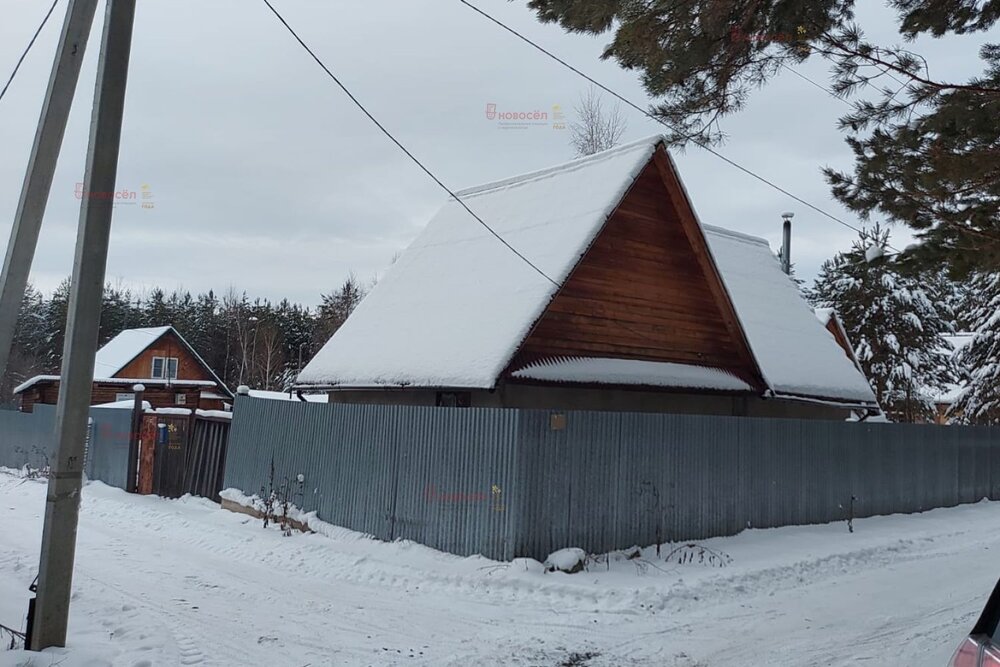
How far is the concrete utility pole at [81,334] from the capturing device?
5.86 m

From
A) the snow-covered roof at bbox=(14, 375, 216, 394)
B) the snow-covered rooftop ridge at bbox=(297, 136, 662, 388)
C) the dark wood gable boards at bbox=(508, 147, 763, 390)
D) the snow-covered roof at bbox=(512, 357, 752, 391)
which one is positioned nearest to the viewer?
the snow-covered rooftop ridge at bbox=(297, 136, 662, 388)

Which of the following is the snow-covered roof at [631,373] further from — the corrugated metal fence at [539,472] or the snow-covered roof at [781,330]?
the snow-covered roof at [781,330]

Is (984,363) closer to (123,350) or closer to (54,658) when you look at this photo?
(54,658)

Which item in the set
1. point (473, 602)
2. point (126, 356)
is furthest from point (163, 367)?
point (473, 602)

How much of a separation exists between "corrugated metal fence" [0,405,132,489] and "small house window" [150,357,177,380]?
1821 cm

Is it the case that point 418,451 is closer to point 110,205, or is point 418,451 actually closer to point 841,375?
point 110,205

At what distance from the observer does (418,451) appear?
35.4ft

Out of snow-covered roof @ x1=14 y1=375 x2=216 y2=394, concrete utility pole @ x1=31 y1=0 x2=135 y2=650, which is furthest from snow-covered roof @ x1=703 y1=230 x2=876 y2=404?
snow-covered roof @ x1=14 y1=375 x2=216 y2=394

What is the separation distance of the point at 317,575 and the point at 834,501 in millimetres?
9999

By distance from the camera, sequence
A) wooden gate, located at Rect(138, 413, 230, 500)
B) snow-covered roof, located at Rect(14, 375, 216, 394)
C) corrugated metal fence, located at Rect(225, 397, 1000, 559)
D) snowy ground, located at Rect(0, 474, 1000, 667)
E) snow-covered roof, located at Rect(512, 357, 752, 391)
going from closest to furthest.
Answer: snowy ground, located at Rect(0, 474, 1000, 667), corrugated metal fence, located at Rect(225, 397, 1000, 559), snow-covered roof, located at Rect(512, 357, 752, 391), wooden gate, located at Rect(138, 413, 230, 500), snow-covered roof, located at Rect(14, 375, 216, 394)

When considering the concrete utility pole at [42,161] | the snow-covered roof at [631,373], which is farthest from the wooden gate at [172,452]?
the concrete utility pole at [42,161]

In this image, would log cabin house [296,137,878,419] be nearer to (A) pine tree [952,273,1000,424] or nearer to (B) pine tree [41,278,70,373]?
(A) pine tree [952,273,1000,424]

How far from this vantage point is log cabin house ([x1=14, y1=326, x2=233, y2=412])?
1448 inches

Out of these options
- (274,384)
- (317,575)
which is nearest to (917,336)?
(317,575)
